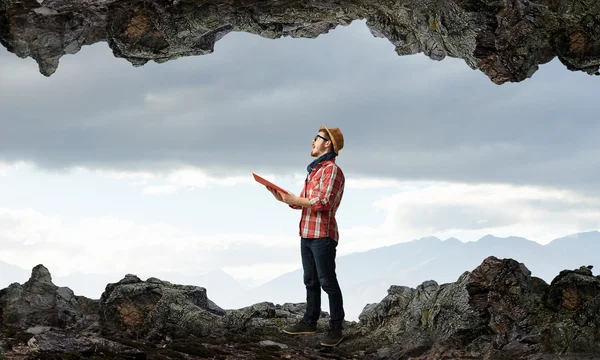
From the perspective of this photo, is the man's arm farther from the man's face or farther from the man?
the man's face

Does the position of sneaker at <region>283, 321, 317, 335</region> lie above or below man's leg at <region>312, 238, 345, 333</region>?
below

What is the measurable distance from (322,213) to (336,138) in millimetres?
1410

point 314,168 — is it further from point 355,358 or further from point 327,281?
point 355,358

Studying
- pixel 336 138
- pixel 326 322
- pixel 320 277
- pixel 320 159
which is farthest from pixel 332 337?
pixel 336 138

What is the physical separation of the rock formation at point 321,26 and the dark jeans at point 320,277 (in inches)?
198

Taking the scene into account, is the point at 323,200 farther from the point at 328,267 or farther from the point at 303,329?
the point at 303,329

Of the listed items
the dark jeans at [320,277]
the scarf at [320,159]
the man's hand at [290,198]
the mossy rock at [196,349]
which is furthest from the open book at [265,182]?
the mossy rock at [196,349]

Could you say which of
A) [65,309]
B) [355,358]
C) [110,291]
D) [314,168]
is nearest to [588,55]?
[314,168]

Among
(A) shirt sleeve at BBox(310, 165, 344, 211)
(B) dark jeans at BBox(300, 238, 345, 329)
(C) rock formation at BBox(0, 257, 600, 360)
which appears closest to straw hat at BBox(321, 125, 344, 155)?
(A) shirt sleeve at BBox(310, 165, 344, 211)

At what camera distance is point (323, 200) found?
13031mm

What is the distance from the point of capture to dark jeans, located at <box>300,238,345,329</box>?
43.6 ft

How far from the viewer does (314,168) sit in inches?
535

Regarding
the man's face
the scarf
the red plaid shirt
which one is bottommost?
the red plaid shirt

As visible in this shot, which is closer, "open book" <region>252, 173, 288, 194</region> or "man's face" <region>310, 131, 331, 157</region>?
"open book" <region>252, 173, 288, 194</region>
